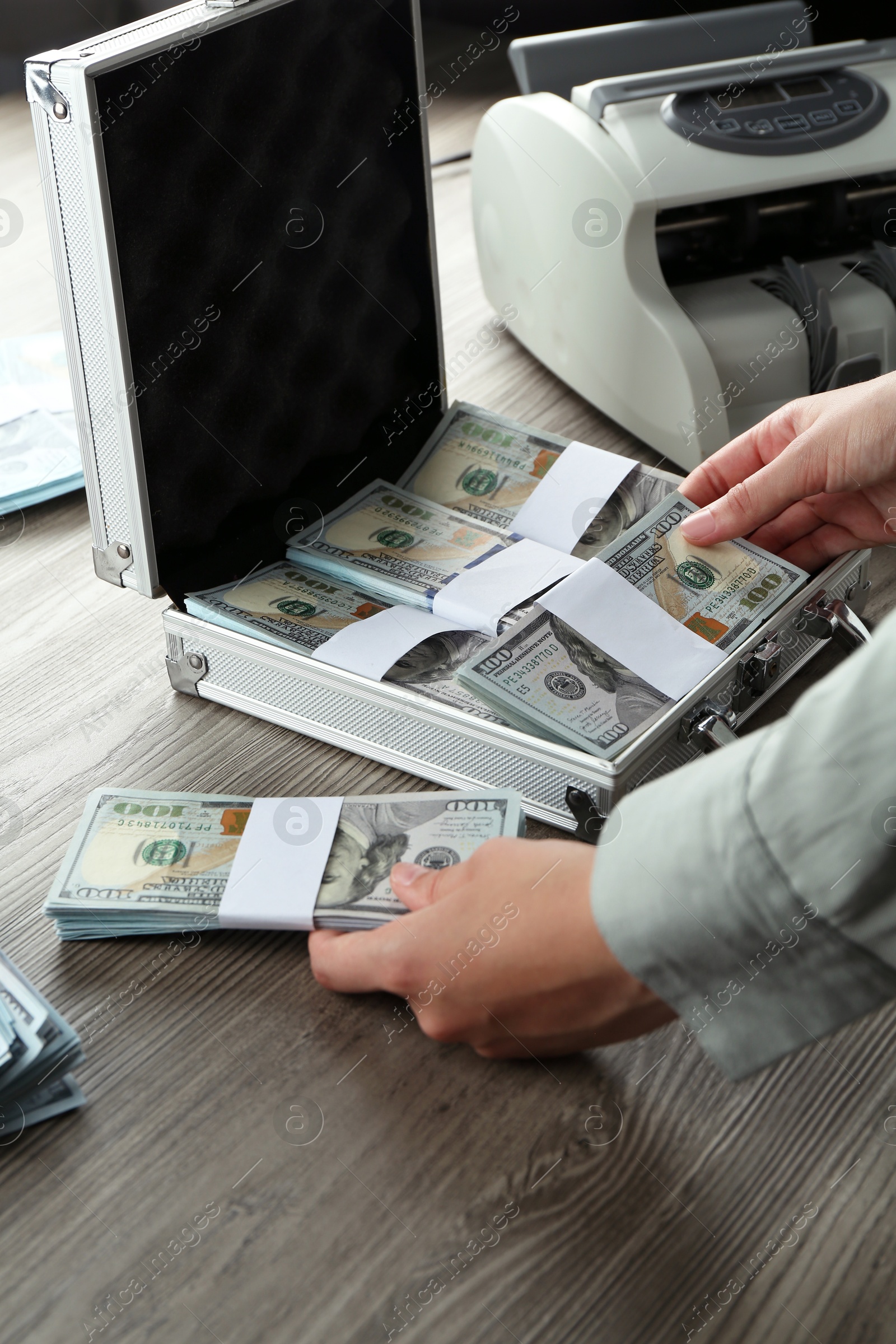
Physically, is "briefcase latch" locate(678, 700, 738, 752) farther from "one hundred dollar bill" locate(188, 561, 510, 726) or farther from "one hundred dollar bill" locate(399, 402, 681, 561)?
"one hundred dollar bill" locate(399, 402, 681, 561)

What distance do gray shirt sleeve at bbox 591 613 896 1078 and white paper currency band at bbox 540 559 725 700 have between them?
29 centimetres

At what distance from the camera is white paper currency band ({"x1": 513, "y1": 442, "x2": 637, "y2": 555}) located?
3.30ft

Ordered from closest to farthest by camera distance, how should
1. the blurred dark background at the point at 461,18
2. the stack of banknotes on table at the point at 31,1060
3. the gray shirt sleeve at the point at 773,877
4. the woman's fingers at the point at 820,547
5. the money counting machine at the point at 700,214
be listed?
the gray shirt sleeve at the point at 773,877 → the stack of banknotes on table at the point at 31,1060 → the woman's fingers at the point at 820,547 → the money counting machine at the point at 700,214 → the blurred dark background at the point at 461,18

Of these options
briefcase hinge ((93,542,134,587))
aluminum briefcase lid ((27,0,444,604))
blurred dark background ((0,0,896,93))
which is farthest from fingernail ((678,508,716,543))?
blurred dark background ((0,0,896,93))

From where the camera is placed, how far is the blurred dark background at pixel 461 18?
6.41ft

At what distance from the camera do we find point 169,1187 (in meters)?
0.60

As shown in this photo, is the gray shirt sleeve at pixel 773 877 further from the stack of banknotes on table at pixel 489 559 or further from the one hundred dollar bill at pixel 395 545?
the one hundred dollar bill at pixel 395 545

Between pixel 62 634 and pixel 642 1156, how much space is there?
0.65 m

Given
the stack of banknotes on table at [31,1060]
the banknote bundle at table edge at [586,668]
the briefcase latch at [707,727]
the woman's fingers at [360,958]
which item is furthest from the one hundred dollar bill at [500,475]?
the stack of banknotes on table at [31,1060]

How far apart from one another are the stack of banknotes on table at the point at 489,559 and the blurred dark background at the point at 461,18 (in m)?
1.19

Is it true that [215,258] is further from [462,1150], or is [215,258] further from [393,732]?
[462,1150]

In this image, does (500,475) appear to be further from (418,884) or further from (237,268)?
(418,884)

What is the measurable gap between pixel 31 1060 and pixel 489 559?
20.8 inches

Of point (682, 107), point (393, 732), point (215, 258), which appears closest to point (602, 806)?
point (393, 732)
